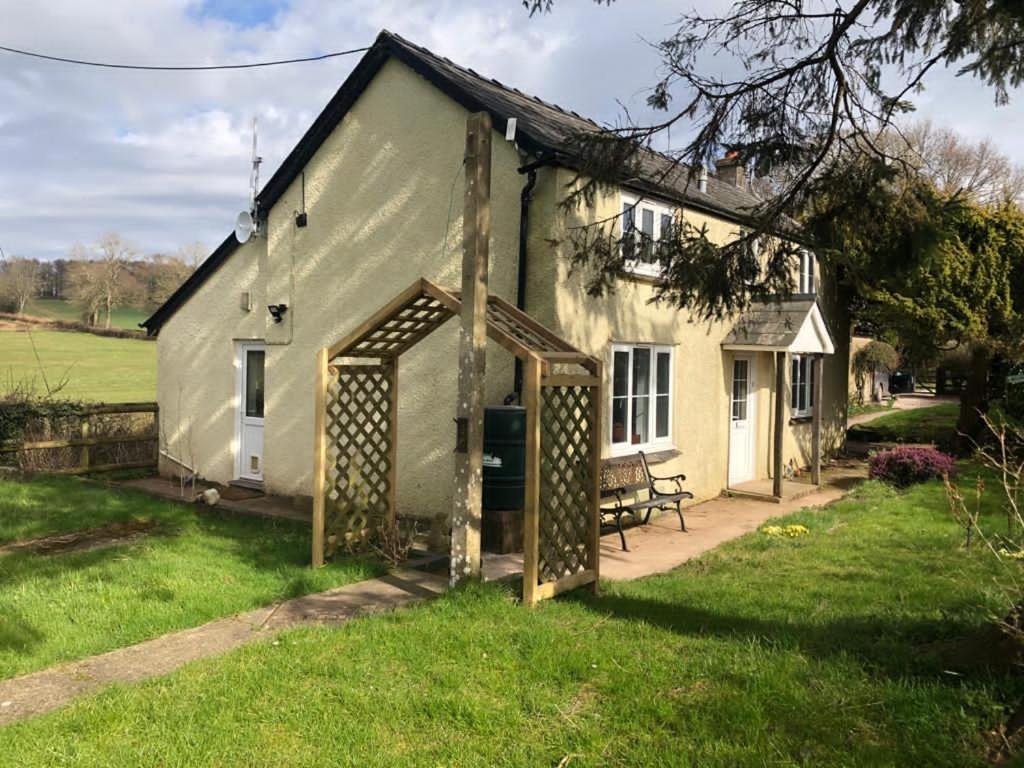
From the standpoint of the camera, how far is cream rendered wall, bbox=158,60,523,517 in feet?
32.1

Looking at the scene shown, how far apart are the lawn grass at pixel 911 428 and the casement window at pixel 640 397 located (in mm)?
10334

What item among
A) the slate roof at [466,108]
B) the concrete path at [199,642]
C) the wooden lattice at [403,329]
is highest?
the slate roof at [466,108]

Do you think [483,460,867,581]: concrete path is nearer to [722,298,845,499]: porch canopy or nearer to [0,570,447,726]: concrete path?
[722,298,845,499]: porch canopy

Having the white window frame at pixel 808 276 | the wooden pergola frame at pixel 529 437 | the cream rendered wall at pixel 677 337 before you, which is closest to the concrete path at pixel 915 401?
the white window frame at pixel 808 276

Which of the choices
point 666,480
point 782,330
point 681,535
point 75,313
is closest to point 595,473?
point 681,535

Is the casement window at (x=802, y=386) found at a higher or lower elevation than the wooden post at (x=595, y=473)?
Answer: higher

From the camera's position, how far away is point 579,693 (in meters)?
4.56

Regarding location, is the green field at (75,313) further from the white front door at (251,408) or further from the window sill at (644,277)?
the window sill at (644,277)

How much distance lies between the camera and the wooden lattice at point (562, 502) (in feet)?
21.6

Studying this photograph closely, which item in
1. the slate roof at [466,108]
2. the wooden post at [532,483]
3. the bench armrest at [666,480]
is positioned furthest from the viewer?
the bench armrest at [666,480]

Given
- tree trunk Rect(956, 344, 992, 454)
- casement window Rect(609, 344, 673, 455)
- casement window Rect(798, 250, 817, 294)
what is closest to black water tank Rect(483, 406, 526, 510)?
casement window Rect(609, 344, 673, 455)

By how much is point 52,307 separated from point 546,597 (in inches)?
2017

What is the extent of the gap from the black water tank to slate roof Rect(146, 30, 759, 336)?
284 centimetres

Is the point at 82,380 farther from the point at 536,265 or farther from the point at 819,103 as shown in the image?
the point at 819,103
